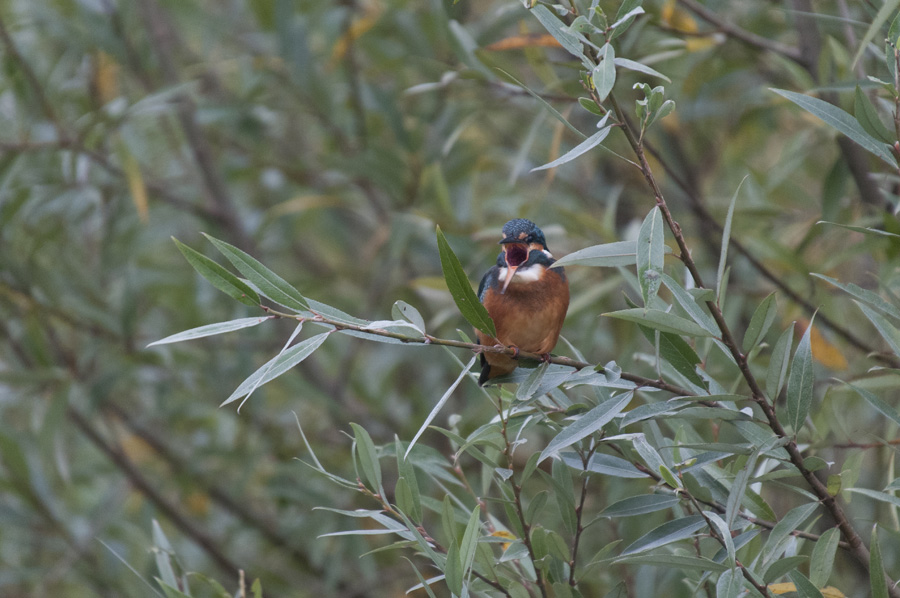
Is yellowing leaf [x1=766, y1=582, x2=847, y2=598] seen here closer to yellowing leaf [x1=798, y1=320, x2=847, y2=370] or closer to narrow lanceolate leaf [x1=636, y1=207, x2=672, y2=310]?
narrow lanceolate leaf [x1=636, y1=207, x2=672, y2=310]

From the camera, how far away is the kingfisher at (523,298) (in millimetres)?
1652

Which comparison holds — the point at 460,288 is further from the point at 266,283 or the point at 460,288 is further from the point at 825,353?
the point at 825,353

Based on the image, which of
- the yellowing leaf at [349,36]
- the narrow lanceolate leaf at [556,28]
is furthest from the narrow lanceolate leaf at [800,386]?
the yellowing leaf at [349,36]

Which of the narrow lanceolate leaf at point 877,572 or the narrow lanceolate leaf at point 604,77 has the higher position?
the narrow lanceolate leaf at point 604,77

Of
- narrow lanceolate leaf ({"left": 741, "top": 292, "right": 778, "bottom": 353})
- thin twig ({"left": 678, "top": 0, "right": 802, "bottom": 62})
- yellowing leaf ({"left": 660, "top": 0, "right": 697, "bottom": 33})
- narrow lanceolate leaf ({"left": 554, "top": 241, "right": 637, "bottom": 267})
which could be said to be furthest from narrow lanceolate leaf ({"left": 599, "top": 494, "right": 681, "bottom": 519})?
yellowing leaf ({"left": 660, "top": 0, "right": 697, "bottom": 33})

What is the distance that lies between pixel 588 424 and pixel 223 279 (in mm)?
548

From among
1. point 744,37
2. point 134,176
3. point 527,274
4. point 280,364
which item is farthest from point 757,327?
point 134,176

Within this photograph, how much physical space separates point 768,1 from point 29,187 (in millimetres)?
2567

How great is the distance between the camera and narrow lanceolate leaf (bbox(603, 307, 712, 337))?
1.15m

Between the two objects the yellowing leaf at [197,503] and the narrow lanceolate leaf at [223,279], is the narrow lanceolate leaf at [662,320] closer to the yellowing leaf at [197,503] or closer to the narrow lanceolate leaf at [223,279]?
the narrow lanceolate leaf at [223,279]

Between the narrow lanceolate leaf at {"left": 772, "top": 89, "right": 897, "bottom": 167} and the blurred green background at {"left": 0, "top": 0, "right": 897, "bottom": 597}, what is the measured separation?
47.5 inches

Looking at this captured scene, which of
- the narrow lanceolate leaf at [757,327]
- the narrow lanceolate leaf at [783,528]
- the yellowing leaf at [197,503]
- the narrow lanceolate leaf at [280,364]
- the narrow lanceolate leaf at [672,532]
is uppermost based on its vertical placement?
the narrow lanceolate leaf at [280,364]

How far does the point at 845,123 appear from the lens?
135 cm

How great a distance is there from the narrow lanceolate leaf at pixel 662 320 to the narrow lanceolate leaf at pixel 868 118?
0.42 metres
